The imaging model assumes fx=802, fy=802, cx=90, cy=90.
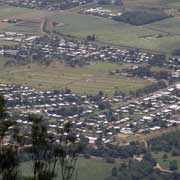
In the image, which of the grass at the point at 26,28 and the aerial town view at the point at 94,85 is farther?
the grass at the point at 26,28

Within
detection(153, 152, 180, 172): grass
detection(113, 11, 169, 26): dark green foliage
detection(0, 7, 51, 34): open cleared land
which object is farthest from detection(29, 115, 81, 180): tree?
detection(113, 11, 169, 26): dark green foliage

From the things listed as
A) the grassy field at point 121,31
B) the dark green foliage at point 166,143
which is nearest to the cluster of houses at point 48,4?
the grassy field at point 121,31

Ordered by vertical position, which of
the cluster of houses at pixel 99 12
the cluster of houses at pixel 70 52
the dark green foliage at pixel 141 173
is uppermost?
the dark green foliage at pixel 141 173

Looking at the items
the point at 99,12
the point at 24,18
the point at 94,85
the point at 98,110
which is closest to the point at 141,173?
the point at 98,110

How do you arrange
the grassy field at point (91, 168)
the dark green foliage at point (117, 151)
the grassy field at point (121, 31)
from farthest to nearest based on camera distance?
the grassy field at point (121, 31) → the dark green foliage at point (117, 151) → the grassy field at point (91, 168)

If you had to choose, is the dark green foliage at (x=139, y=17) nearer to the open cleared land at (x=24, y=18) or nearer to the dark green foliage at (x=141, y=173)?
the open cleared land at (x=24, y=18)

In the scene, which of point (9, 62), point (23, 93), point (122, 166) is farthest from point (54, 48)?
point (122, 166)

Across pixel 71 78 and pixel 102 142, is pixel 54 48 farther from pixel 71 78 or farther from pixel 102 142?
pixel 102 142
